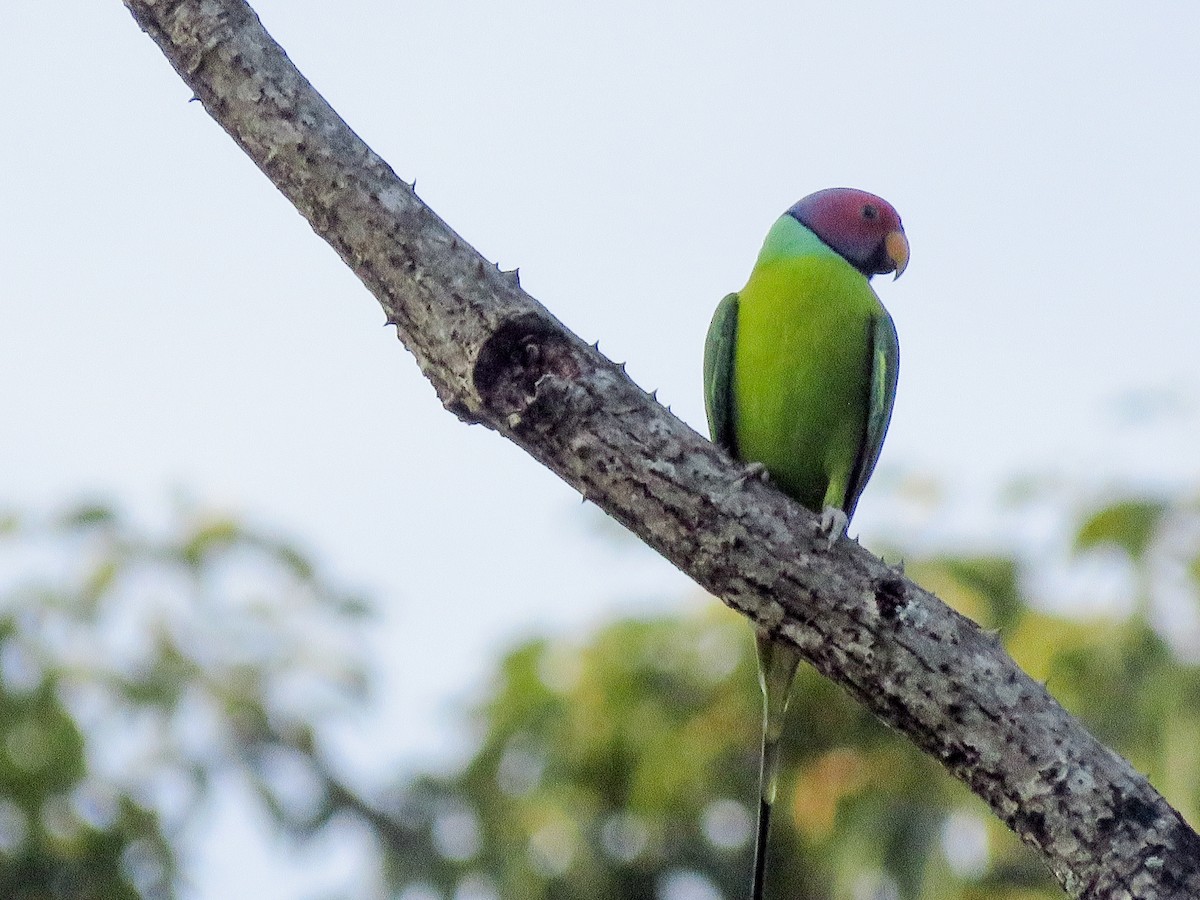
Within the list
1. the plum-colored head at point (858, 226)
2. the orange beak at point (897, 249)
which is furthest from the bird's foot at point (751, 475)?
the orange beak at point (897, 249)

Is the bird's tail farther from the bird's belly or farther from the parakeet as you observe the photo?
the bird's belly

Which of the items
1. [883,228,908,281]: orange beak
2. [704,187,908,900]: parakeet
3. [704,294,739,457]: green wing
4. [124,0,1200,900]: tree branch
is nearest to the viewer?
[124,0,1200,900]: tree branch

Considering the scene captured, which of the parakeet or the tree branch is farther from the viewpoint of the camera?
the parakeet

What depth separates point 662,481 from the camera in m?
3.14

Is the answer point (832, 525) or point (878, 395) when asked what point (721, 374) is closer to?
point (878, 395)

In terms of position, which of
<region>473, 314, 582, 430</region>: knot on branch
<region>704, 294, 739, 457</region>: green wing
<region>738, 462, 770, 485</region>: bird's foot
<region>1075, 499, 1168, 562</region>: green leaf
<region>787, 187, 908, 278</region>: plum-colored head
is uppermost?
<region>1075, 499, 1168, 562</region>: green leaf

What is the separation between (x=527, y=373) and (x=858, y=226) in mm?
2392

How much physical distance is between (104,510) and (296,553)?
98 centimetres

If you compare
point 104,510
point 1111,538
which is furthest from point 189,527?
point 1111,538

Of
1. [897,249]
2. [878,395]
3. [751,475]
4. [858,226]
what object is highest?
[897,249]

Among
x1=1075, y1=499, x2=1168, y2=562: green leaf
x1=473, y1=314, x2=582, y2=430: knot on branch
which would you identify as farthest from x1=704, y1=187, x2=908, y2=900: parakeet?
x1=1075, y1=499, x2=1168, y2=562: green leaf

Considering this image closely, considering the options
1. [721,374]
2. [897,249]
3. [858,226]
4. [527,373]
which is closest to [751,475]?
[527,373]

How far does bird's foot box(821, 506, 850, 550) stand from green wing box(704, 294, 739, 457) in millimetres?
1267

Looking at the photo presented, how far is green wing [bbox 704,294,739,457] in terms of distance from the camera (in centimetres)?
461
